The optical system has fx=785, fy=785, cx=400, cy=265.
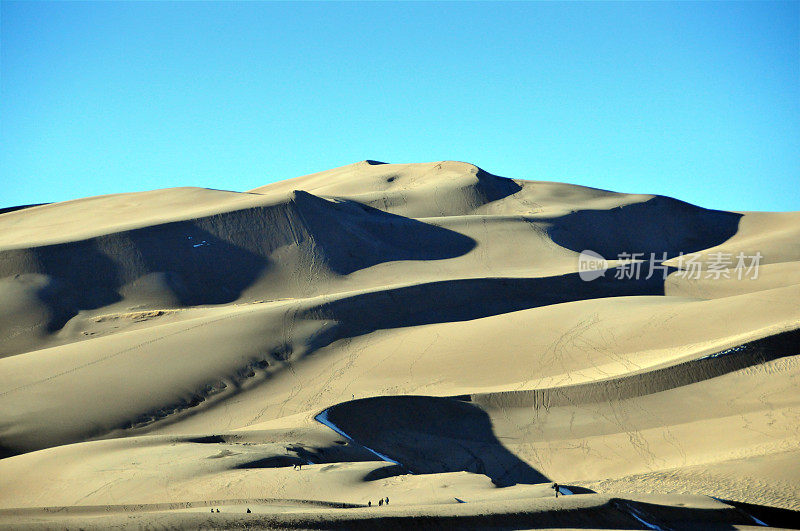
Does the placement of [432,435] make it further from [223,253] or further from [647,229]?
[647,229]

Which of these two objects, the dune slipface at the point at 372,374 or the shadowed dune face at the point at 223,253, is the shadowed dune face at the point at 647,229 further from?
the shadowed dune face at the point at 223,253

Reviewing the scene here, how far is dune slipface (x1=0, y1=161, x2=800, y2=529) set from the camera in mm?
7539

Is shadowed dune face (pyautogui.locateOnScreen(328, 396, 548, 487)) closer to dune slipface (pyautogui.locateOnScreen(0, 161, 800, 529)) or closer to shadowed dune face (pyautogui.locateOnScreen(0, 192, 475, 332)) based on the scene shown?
dune slipface (pyautogui.locateOnScreen(0, 161, 800, 529))

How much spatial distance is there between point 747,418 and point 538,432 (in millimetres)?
2769

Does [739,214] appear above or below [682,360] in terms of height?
above

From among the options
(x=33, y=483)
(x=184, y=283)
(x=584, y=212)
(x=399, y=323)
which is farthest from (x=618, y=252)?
(x=33, y=483)

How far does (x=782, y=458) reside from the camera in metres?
8.96

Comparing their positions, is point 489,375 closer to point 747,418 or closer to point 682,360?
point 682,360

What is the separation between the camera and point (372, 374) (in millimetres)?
13773

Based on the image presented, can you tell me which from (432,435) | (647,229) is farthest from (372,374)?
(647,229)

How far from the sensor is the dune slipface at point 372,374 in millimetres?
7539

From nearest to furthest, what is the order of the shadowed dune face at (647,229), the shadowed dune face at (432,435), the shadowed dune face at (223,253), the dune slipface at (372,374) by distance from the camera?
the dune slipface at (372,374)
the shadowed dune face at (432,435)
the shadowed dune face at (223,253)
the shadowed dune face at (647,229)

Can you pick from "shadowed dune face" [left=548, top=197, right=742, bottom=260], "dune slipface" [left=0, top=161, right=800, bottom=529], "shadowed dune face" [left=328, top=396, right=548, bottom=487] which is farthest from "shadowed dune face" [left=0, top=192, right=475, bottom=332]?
"shadowed dune face" [left=328, top=396, right=548, bottom=487]

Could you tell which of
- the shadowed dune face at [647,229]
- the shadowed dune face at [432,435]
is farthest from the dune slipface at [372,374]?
the shadowed dune face at [647,229]
